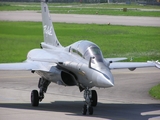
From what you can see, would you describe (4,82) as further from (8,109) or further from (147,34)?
(147,34)

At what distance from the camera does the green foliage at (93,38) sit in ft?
153

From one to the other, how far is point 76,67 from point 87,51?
74 cm

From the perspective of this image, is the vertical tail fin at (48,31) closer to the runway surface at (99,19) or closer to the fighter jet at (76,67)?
the fighter jet at (76,67)

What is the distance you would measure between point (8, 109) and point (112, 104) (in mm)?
4637

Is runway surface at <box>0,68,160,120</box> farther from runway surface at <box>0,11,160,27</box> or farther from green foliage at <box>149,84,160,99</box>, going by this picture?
runway surface at <box>0,11,160,27</box>

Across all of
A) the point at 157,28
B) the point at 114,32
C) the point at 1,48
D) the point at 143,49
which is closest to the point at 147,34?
the point at 114,32

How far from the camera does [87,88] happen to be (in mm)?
24000

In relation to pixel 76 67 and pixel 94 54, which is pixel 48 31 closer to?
pixel 76 67

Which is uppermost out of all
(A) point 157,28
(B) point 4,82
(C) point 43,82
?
(C) point 43,82

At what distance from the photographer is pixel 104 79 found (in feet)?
72.6

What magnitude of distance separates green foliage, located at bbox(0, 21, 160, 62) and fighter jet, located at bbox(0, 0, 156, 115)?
16761mm

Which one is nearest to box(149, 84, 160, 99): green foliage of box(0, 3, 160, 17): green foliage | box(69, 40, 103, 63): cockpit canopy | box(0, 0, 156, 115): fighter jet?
box(0, 0, 156, 115): fighter jet

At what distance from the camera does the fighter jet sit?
22.9 metres

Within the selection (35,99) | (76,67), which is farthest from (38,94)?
(76,67)
